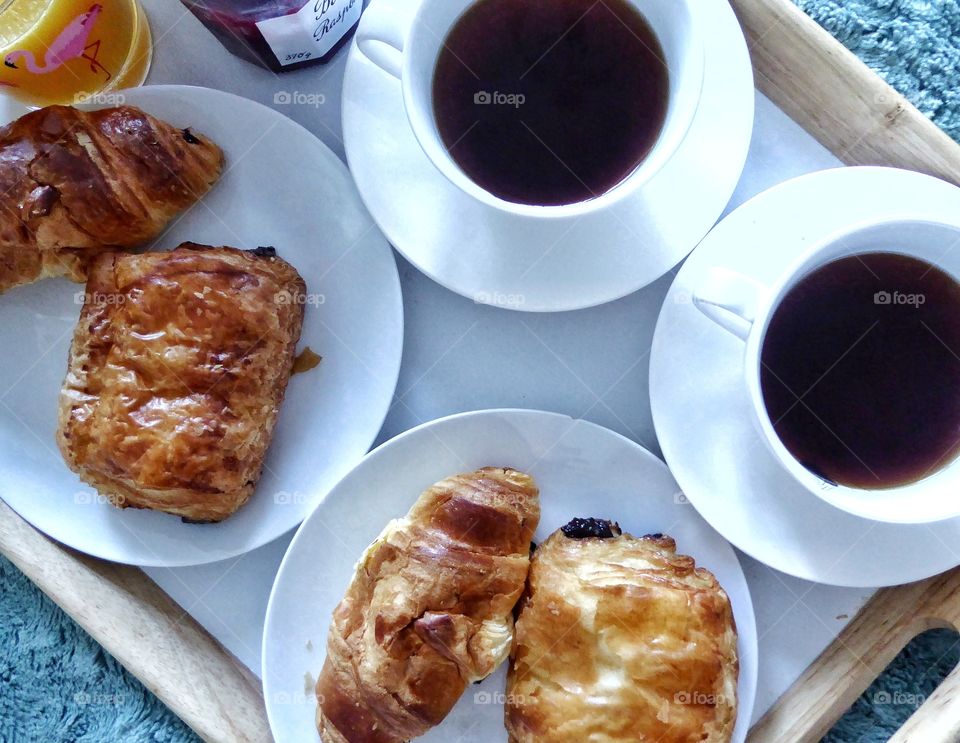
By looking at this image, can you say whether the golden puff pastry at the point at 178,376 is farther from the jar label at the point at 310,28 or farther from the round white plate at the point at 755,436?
the round white plate at the point at 755,436

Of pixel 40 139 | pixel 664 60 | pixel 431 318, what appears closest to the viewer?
pixel 664 60

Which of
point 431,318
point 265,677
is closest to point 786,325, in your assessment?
point 431,318

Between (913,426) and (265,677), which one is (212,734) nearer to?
(265,677)

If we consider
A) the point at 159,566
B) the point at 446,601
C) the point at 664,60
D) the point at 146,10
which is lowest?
the point at 159,566

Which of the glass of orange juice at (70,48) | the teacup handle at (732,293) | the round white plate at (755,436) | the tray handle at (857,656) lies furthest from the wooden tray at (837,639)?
the glass of orange juice at (70,48)

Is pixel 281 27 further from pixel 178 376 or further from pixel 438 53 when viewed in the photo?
pixel 178 376

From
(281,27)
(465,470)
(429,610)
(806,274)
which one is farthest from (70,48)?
(806,274)
